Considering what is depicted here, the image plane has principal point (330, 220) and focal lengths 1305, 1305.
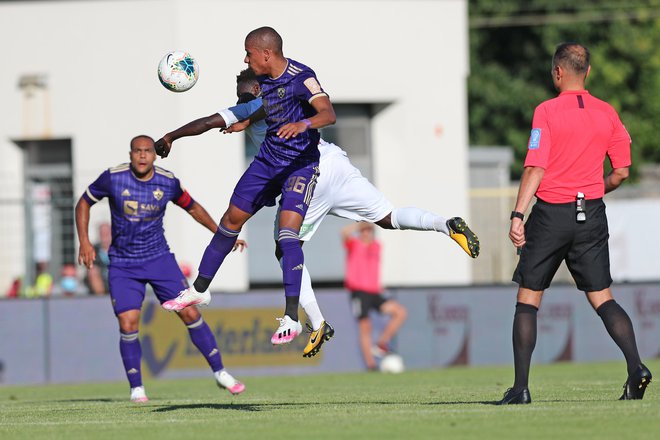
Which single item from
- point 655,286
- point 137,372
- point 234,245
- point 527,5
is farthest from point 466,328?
point 527,5

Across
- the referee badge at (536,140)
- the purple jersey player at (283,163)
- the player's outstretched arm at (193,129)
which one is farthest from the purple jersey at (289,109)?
the referee badge at (536,140)

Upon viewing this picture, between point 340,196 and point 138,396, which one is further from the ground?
point 340,196

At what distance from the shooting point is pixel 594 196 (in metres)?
9.01

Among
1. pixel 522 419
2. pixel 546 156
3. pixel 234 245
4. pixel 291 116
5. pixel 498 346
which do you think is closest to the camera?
pixel 522 419

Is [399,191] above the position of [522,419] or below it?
above

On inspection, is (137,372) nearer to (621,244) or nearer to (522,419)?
(522,419)

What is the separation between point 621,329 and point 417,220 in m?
1.91

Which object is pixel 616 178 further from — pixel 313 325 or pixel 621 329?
pixel 313 325

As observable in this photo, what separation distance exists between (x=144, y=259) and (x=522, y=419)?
209 inches

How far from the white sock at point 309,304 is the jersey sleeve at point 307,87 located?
4.83 feet

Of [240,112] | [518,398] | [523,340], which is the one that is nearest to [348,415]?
[518,398]

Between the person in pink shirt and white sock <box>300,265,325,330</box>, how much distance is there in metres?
8.78

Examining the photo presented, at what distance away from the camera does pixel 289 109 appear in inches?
382

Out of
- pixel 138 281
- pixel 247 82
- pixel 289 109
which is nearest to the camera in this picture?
pixel 289 109
